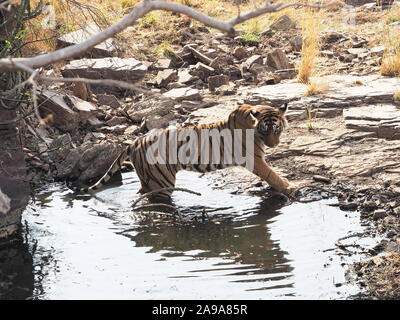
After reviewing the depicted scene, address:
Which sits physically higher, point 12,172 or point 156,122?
point 156,122

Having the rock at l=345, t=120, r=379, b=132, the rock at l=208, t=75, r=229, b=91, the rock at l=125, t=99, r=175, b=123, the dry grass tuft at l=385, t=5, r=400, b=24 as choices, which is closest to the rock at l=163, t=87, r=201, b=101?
the rock at l=125, t=99, r=175, b=123

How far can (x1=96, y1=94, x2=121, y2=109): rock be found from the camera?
1169 cm

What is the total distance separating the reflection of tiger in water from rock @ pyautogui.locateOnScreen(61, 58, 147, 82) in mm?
3722

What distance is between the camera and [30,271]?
657 cm

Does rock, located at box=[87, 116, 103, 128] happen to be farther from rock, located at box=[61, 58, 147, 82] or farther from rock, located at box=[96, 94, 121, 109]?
rock, located at box=[61, 58, 147, 82]

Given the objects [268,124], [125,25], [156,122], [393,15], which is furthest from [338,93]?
[125,25]

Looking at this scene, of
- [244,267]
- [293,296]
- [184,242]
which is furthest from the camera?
[184,242]

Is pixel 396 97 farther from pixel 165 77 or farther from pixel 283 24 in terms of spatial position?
pixel 283 24

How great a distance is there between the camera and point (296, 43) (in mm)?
13805

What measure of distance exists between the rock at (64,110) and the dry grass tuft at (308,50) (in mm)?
3366

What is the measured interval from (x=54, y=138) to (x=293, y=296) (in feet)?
18.3

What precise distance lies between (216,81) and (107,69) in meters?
1.83
